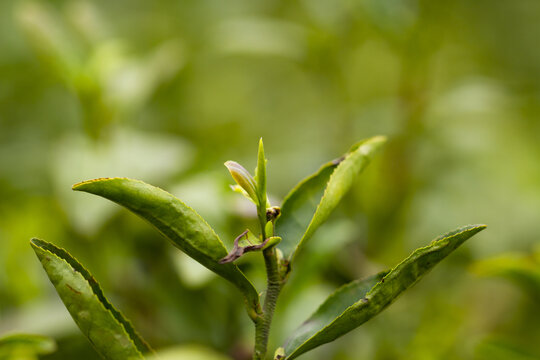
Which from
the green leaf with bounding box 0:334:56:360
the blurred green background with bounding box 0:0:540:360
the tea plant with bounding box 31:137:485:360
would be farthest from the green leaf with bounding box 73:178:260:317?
the blurred green background with bounding box 0:0:540:360

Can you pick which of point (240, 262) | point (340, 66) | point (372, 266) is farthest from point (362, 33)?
point (240, 262)

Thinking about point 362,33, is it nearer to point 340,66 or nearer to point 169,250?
point 340,66

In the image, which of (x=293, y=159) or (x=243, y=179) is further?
(x=293, y=159)

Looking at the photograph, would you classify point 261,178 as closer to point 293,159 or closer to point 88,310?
point 88,310

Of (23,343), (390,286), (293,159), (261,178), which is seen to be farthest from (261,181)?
(293,159)

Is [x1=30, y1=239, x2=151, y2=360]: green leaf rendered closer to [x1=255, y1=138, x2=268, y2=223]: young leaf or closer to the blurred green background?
[x1=255, y1=138, x2=268, y2=223]: young leaf

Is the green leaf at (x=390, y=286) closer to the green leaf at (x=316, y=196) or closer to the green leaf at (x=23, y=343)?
the green leaf at (x=316, y=196)

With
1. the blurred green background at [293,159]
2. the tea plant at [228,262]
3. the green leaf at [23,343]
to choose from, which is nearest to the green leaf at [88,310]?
the tea plant at [228,262]
